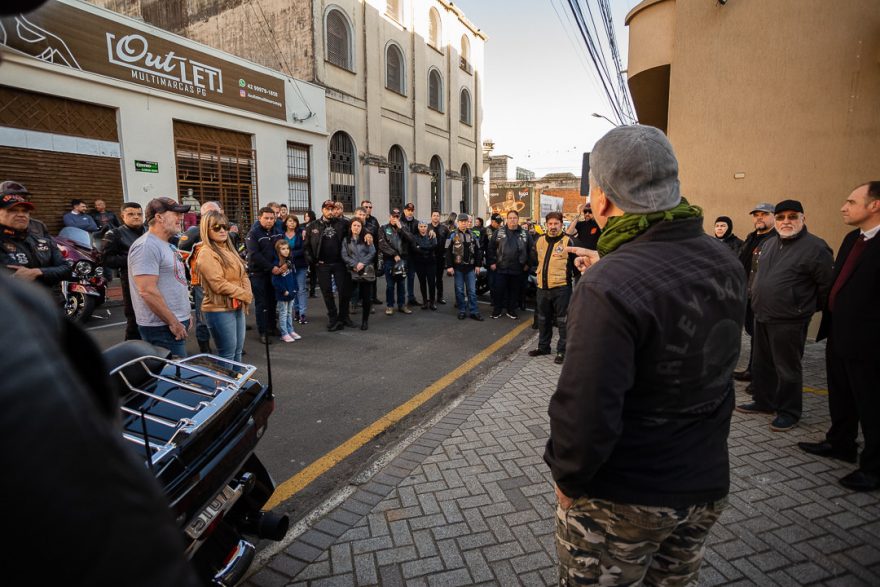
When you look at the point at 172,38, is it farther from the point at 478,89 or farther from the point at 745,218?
the point at 478,89

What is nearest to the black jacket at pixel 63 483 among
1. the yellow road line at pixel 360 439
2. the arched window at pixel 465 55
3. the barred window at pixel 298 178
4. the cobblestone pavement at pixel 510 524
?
the cobblestone pavement at pixel 510 524

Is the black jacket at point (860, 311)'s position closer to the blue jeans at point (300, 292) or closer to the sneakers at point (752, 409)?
the sneakers at point (752, 409)

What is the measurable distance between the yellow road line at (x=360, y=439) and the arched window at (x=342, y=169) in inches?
566

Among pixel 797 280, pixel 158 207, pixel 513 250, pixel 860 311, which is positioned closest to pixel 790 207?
pixel 797 280

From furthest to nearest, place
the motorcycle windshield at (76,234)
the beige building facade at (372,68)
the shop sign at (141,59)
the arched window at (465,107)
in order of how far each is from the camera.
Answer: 1. the arched window at (465,107)
2. the beige building facade at (372,68)
3. the shop sign at (141,59)
4. the motorcycle windshield at (76,234)

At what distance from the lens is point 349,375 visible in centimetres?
568

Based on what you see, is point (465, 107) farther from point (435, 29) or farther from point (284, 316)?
point (284, 316)

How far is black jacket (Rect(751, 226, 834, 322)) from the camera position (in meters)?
4.09

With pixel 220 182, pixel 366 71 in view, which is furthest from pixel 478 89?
pixel 220 182

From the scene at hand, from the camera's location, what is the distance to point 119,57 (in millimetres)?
11984

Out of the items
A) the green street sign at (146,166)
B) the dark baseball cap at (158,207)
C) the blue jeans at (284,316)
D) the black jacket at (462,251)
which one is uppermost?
the green street sign at (146,166)

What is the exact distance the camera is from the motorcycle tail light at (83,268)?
7945 mm

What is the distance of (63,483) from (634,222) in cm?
157

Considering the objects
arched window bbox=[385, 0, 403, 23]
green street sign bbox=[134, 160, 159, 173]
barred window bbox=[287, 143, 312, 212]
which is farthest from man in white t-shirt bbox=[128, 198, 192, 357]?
arched window bbox=[385, 0, 403, 23]
